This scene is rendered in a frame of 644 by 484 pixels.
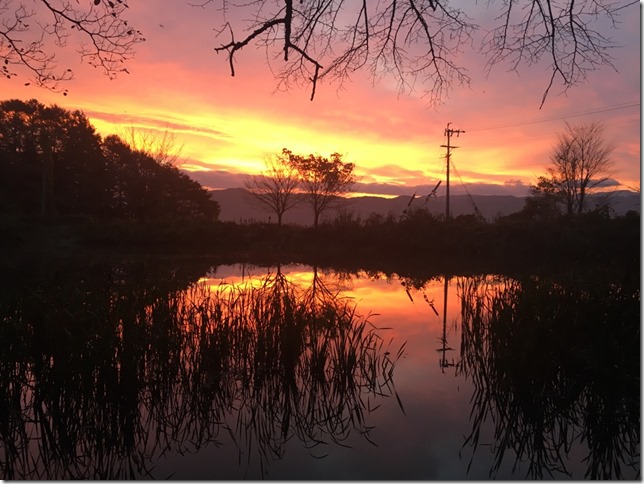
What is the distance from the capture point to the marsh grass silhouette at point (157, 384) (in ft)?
15.7

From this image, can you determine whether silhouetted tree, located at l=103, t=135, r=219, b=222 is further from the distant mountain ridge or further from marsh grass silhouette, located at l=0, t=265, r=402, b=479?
marsh grass silhouette, located at l=0, t=265, r=402, b=479

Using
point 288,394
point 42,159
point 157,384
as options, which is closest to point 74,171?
point 42,159

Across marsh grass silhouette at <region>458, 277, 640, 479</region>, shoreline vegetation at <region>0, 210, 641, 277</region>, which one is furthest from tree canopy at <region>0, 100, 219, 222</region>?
marsh grass silhouette at <region>458, 277, 640, 479</region>

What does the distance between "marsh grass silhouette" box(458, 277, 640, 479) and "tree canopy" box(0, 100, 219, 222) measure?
3465 cm

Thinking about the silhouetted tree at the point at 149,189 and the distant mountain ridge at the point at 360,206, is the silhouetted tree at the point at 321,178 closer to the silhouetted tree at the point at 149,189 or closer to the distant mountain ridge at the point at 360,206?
the distant mountain ridge at the point at 360,206

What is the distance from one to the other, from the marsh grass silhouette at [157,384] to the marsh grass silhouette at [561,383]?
1439 mm

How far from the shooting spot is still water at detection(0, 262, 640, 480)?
476 cm

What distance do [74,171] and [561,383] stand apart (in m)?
41.4

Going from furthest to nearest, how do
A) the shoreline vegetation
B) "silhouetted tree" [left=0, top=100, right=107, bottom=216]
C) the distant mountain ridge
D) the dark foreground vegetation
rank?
the distant mountain ridge → "silhouetted tree" [left=0, top=100, right=107, bottom=216] → the dark foreground vegetation → the shoreline vegetation

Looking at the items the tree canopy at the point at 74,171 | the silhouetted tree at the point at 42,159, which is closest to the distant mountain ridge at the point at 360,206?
the tree canopy at the point at 74,171

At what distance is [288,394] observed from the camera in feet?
19.6

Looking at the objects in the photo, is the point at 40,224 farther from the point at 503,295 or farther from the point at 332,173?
the point at 503,295

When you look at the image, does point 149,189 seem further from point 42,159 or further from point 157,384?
point 157,384

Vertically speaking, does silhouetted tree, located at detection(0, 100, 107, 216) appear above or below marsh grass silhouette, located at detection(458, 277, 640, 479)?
above
